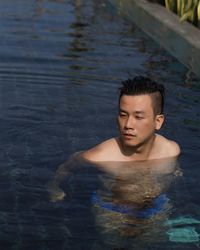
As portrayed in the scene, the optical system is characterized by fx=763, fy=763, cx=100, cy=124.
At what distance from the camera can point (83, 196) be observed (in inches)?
202

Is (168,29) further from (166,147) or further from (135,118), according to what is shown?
(135,118)

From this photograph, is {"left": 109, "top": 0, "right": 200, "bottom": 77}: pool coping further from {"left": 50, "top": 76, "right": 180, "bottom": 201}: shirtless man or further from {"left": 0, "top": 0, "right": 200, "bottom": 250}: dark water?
{"left": 50, "top": 76, "right": 180, "bottom": 201}: shirtless man

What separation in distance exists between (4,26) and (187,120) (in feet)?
17.2

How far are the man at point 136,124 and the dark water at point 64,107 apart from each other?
248mm

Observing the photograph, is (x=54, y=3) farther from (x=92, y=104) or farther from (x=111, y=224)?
(x=111, y=224)

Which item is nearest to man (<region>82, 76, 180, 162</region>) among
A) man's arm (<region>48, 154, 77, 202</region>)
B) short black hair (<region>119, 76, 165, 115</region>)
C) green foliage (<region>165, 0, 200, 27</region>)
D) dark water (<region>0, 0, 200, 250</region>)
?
short black hair (<region>119, 76, 165, 115</region>)

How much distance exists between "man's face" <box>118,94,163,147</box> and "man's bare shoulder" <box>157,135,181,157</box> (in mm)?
421

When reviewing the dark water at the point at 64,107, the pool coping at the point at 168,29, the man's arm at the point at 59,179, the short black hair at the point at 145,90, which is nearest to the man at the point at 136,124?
the short black hair at the point at 145,90

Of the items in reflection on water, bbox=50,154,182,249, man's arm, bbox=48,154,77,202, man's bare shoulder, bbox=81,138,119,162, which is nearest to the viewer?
reflection on water, bbox=50,154,182,249

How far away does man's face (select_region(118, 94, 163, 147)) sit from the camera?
198 inches

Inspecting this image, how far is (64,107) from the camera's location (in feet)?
24.5

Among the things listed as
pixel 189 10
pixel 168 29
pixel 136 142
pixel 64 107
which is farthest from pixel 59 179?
pixel 189 10

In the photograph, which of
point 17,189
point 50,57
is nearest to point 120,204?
point 17,189

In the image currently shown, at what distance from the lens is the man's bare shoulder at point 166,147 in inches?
220
